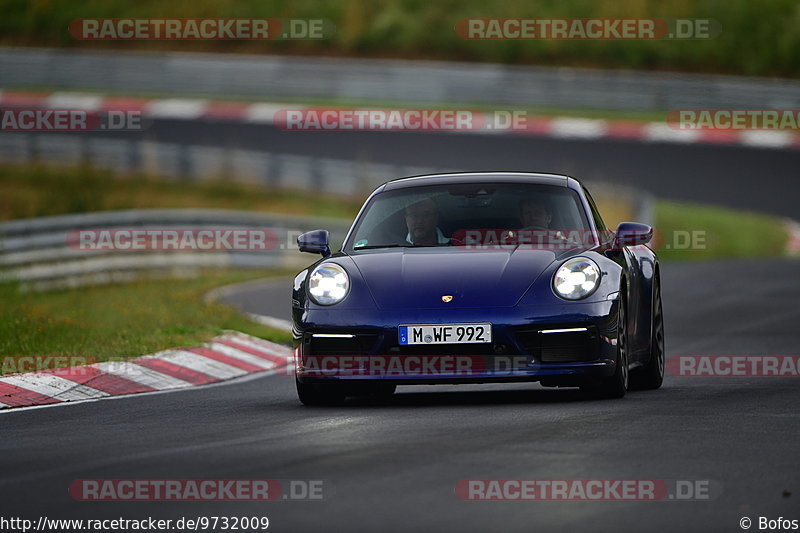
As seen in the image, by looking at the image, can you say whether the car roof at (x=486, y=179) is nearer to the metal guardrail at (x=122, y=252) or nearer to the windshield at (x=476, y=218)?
the windshield at (x=476, y=218)

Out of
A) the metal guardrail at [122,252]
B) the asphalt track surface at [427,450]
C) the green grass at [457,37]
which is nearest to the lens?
the asphalt track surface at [427,450]

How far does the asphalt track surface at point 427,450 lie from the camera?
231 inches

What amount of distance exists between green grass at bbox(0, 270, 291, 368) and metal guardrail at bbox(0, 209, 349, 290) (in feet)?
1.50

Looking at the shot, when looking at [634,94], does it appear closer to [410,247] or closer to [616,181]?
[616,181]

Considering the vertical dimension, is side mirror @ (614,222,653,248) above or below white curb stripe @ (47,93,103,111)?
below

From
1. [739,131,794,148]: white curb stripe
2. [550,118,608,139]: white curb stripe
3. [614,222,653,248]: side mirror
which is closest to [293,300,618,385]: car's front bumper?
[614,222,653,248]: side mirror

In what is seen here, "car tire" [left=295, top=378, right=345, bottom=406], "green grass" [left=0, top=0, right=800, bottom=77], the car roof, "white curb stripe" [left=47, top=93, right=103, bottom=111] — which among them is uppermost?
"green grass" [left=0, top=0, right=800, bottom=77]

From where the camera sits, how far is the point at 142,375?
1183cm

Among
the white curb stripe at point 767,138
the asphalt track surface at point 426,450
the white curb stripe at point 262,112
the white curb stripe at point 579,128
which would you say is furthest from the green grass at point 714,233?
the asphalt track surface at point 426,450

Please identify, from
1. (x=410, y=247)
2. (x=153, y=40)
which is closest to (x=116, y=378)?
(x=410, y=247)

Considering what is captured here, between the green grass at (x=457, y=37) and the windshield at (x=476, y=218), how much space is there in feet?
104

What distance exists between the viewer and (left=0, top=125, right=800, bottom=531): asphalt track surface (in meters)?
5.86

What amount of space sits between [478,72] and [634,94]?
3970 mm

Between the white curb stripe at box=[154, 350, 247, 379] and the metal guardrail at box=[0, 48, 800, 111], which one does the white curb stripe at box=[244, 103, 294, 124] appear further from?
the white curb stripe at box=[154, 350, 247, 379]
